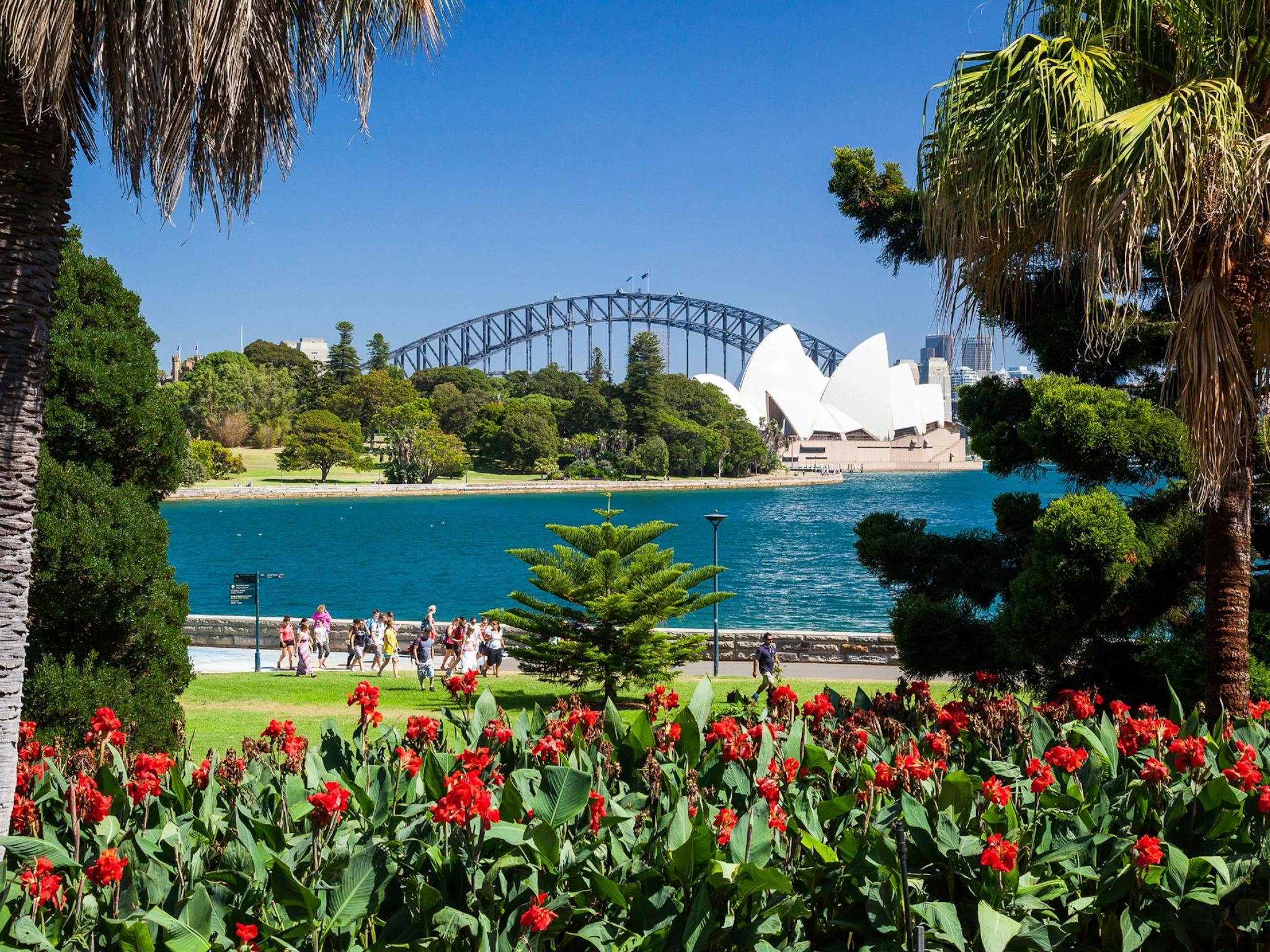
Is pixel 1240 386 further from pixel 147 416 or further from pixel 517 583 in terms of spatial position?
pixel 517 583

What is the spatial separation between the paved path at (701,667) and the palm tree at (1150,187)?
9.18 m

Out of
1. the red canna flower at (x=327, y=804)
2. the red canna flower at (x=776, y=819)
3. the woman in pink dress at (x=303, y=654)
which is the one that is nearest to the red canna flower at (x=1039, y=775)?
the red canna flower at (x=776, y=819)

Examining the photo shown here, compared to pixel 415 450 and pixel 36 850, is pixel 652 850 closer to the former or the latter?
pixel 36 850

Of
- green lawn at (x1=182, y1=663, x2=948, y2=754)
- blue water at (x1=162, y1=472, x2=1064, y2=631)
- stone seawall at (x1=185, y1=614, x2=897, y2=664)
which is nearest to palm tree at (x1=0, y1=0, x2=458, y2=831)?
green lawn at (x1=182, y1=663, x2=948, y2=754)

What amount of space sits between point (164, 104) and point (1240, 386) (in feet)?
13.5

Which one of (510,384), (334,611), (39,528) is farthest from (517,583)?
(510,384)

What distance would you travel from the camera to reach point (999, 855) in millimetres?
2602

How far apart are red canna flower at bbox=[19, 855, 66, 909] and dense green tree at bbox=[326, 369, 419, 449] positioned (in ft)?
294

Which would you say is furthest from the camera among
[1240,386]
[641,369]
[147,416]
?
[641,369]

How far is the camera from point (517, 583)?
1409 inches

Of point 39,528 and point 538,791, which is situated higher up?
point 39,528

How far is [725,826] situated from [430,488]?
80.4 meters

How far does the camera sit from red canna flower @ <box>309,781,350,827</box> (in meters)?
2.82

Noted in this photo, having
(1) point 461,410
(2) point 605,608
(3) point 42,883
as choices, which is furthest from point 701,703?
(1) point 461,410
